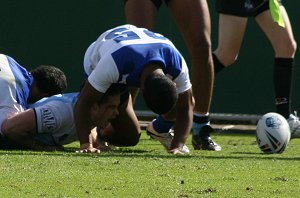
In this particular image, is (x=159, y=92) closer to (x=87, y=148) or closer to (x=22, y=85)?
(x=87, y=148)

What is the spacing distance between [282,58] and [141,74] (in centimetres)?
321

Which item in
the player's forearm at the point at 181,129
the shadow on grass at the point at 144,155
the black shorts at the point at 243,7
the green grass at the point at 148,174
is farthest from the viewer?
the black shorts at the point at 243,7

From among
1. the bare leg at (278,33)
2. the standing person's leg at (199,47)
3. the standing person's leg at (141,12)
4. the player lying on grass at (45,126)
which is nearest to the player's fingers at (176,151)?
the player lying on grass at (45,126)

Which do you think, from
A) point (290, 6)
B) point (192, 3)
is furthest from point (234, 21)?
point (290, 6)

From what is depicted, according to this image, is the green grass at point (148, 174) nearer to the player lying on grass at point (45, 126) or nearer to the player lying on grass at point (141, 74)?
the player lying on grass at point (45, 126)

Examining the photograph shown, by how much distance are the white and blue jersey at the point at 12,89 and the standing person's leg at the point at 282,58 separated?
2.48 m

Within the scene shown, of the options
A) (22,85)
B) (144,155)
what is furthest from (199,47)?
(22,85)

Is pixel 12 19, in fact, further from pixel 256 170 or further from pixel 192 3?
pixel 256 170

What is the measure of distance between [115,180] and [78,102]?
5.24 ft

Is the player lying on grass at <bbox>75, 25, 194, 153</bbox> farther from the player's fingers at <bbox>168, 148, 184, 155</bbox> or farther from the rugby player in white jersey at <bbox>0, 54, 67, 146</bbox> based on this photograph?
the rugby player in white jersey at <bbox>0, 54, 67, 146</bbox>

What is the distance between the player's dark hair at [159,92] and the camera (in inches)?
292

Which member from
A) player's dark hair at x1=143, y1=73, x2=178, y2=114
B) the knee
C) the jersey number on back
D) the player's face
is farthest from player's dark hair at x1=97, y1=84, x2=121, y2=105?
the knee

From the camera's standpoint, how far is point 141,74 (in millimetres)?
7629

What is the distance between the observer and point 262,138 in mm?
8852
